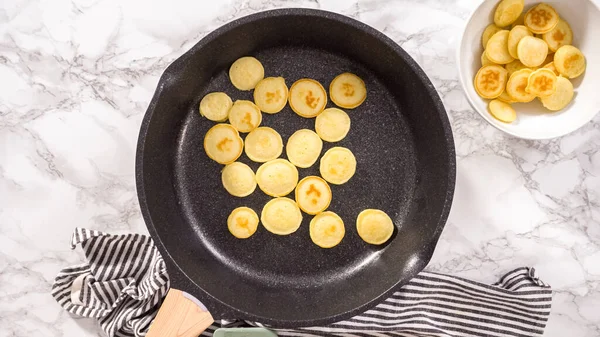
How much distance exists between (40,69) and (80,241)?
0.33 m

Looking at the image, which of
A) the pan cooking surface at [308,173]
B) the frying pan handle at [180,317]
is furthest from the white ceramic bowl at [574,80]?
the frying pan handle at [180,317]

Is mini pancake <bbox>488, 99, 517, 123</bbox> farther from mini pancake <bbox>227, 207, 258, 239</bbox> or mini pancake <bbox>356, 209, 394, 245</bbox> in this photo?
mini pancake <bbox>227, 207, 258, 239</bbox>

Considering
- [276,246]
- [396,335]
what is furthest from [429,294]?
[276,246]

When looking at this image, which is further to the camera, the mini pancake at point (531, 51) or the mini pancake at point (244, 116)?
the mini pancake at point (244, 116)

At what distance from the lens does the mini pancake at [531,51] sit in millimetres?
953

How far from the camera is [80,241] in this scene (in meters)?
1.06

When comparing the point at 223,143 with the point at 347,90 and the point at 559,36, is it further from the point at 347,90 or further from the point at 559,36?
the point at 559,36

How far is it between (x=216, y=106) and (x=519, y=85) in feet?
1.76

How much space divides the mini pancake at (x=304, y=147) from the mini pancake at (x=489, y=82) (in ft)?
0.97

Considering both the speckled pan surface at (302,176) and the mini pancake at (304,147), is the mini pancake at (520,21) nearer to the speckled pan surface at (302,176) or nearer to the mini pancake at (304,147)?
the speckled pan surface at (302,176)

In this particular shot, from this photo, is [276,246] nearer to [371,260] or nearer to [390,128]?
[371,260]

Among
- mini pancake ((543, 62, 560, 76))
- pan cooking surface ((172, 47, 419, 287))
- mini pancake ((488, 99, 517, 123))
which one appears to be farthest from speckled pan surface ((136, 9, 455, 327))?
mini pancake ((543, 62, 560, 76))

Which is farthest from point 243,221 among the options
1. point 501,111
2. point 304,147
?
point 501,111

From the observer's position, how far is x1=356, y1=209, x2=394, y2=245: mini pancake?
42.1 inches
